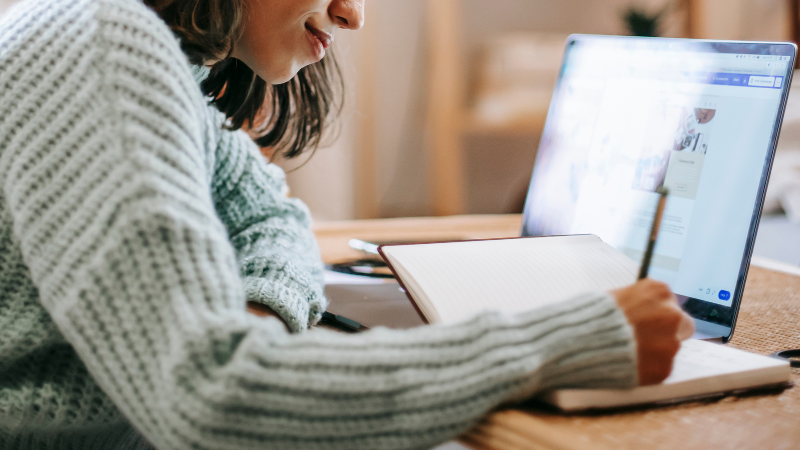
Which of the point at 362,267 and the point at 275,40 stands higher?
the point at 275,40

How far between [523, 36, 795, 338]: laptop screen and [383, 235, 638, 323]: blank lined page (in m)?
0.09

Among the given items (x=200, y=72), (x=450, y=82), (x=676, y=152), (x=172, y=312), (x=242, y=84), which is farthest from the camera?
(x=450, y=82)

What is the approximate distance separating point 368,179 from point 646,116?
140 centimetres

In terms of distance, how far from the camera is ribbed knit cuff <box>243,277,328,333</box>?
0.63 m

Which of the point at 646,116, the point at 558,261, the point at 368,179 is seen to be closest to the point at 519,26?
the point at 368,179

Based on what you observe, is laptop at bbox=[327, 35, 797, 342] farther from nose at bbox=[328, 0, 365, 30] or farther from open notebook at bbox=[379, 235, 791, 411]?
nose at bbox=[328, 0, 365, 30]

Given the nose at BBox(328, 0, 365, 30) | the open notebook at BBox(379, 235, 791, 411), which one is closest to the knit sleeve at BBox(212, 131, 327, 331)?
the open notebook at BBox(379, 235, 791, 411)

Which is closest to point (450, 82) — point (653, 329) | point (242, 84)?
point (242, 84)

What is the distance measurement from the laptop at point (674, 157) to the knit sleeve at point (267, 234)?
0.18 ft

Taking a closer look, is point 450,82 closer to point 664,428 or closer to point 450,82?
point 450,82

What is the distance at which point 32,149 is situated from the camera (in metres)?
0.45

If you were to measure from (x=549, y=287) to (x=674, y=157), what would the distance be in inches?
9.2

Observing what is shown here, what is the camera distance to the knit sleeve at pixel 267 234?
650 millimetres

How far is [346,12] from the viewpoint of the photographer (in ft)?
2.36
